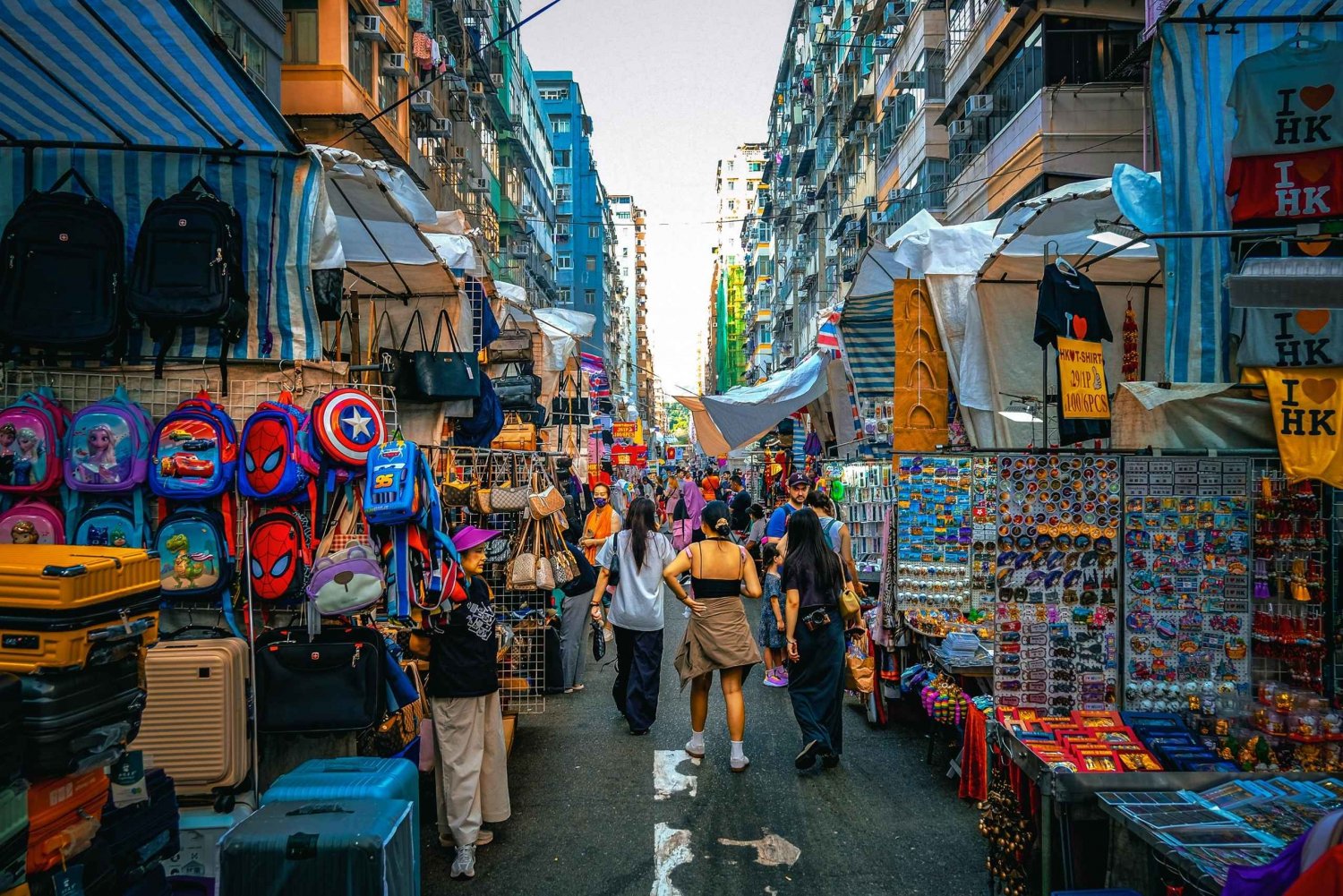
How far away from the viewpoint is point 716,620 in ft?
21.5

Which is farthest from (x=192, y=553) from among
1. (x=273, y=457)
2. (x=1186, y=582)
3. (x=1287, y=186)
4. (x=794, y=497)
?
(x=1287, y=186)

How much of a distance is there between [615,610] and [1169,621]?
4044 mm

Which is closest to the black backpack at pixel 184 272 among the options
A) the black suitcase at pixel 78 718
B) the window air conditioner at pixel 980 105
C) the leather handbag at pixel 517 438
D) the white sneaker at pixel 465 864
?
the black suitcase at pixel 78 718

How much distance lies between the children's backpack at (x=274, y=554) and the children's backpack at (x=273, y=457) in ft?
0.48

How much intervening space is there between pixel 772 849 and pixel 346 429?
130 inches

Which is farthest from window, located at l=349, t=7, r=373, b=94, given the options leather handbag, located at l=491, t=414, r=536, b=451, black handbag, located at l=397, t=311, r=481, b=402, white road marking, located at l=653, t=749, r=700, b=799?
white road marking, located at l=653, t=749, r=700, b=799

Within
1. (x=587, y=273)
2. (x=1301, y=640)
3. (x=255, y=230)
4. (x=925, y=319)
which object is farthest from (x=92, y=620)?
(x=587, y=273)

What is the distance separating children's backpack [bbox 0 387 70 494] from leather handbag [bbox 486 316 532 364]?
22.7 feet

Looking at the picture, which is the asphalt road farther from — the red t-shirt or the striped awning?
the striped awning

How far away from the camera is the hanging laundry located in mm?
5125

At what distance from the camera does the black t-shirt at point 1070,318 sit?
6512mm

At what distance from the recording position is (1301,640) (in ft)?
17.0

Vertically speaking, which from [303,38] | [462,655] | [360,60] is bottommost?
[462,655]

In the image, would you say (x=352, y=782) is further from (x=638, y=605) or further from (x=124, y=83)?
(x=124, y=83)
